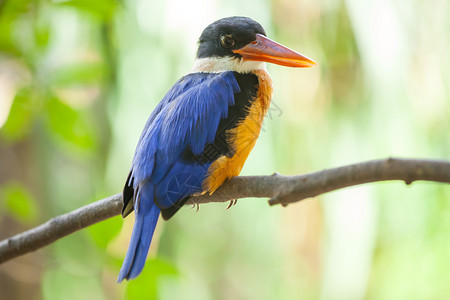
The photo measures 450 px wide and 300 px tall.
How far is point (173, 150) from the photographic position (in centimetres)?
138

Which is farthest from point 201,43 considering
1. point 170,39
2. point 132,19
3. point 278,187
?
point 132,19

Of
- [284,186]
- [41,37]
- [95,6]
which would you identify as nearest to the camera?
[284,186]

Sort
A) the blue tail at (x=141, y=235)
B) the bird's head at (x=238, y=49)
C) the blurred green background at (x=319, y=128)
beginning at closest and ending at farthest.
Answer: the blue tail at (x=141, y=235)
the bird's head at (x=238, y=49)
the blurred green background at (x=319, y=128)

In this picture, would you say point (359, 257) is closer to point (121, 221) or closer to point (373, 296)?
point (373, 296)

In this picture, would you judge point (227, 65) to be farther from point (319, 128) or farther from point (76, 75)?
point (319, 128)

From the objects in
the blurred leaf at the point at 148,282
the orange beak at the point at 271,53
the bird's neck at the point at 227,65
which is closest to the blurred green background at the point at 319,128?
the bird's neck at the point at 227,65

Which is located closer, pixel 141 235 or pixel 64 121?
pixel 141 235

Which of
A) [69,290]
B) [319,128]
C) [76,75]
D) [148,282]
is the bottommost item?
[69,290]

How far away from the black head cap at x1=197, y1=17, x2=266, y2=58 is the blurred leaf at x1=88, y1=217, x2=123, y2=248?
2.24 feet

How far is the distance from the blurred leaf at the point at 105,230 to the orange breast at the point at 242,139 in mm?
256

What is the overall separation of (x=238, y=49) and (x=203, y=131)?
367mm

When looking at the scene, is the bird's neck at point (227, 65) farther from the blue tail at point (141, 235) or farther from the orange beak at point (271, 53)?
the blue tail at point (141, 235)

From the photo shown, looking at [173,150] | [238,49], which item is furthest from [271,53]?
[173,150]

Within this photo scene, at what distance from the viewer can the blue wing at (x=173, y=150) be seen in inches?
51.3
